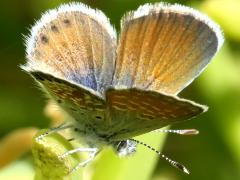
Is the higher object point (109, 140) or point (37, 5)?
point (37, 5)

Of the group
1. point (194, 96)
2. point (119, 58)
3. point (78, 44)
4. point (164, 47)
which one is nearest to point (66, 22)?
point (78, 44)

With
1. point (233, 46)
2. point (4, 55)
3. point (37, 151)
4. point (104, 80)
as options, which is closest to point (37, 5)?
point (4, 55)

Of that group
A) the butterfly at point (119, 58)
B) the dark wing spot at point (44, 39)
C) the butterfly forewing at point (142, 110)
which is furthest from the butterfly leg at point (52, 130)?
the dark wing spot at point (44, 39)

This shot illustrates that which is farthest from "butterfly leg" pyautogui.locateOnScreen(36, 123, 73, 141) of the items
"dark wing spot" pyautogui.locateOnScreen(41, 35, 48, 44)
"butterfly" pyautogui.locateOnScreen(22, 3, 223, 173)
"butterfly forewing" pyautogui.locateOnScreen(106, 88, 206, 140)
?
"dark wing spot" pyautogui.locateOnScreen(41, 35, 48, 44)

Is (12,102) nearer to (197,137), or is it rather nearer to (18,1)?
(18,1)

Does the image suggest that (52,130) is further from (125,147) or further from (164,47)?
(164,47)
